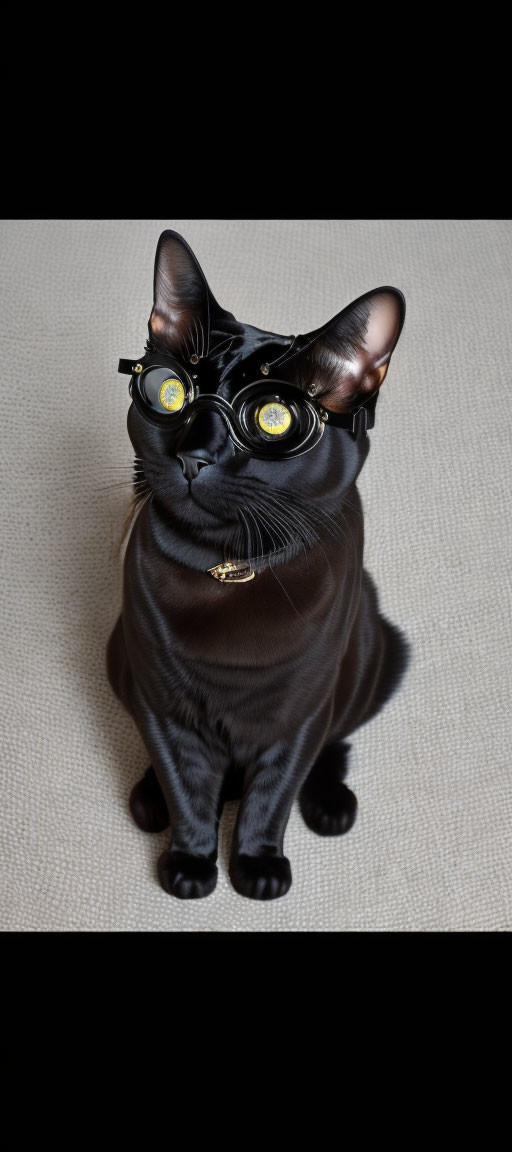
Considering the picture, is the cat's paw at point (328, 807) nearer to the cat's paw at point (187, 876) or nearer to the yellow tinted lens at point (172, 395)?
the cat's paw at point (187, 876)

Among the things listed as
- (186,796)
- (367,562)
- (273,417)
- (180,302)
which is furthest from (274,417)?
(367,562)

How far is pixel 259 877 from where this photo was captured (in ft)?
3.35

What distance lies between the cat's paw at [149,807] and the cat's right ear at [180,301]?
49 centimetres

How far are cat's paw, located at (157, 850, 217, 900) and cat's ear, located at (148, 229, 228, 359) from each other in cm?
50

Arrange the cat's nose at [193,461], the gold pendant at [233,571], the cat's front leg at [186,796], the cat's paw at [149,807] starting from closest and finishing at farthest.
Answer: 1. the cat's nose at [193,461]
2. the gold pendant at [233,571]
3. the cat's front leg at [186,796]
4. the cat's paw at [149,807]

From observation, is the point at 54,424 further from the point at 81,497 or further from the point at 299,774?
the point at 299,774

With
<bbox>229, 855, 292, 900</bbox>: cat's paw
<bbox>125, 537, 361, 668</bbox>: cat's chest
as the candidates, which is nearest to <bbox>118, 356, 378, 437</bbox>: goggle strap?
<bbox>125, 537, 361, 668</bbox>: cat's chest

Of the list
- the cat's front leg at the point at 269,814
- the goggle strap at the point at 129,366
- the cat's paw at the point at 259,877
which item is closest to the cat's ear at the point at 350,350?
the goggle strap at the point at 129,366

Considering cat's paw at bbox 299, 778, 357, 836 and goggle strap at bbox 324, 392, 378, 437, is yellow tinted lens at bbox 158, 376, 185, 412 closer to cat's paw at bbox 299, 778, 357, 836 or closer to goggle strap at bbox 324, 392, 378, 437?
goggle strap at bbox 324, 392, 378, 437

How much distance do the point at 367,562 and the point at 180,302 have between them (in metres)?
0.60

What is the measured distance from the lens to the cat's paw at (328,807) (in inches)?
43.5

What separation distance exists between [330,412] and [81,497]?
64cm

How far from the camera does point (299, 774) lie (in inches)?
38.7

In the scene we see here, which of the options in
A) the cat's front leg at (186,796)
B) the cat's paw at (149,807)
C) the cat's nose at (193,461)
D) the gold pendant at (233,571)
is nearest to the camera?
the cat's nose at (193,461)
